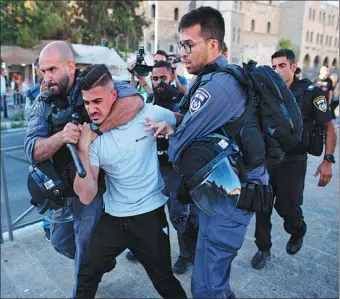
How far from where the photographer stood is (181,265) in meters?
3.17

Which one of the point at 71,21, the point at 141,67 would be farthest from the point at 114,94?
the point at 71,21

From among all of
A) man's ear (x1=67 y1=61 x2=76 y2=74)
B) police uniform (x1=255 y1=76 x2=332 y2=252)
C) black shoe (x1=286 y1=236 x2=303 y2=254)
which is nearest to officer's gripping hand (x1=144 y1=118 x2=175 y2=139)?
man's ear (x1=67 y1=61 x2=76 y2=74)

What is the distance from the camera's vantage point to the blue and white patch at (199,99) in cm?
183

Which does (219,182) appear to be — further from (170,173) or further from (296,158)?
(296,158)

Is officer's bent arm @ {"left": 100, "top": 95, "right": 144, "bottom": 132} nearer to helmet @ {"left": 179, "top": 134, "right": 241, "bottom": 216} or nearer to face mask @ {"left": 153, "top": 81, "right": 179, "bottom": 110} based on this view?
helmet @ {"left": 179, "top": 134, "right": 241, "bottom": 216}

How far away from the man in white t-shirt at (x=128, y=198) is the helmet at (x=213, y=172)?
41 cm

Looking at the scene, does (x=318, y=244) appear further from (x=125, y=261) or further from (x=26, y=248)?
(x=26, y=248)

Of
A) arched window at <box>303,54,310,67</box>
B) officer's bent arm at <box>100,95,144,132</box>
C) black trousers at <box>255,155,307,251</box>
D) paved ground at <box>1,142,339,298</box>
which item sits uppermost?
officer's bent arm at <box>100,95,144,132</box>

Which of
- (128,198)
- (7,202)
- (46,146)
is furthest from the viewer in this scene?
(7,202)

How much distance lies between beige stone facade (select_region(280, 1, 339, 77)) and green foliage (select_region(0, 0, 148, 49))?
49732 millimetres

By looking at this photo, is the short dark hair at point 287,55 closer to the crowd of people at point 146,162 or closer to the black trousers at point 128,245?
the crowd of people at point 146,162

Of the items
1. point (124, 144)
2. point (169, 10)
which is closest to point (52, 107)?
point (124, 144)

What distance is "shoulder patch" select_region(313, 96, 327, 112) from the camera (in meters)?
2.99

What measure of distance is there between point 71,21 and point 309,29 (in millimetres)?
60842
